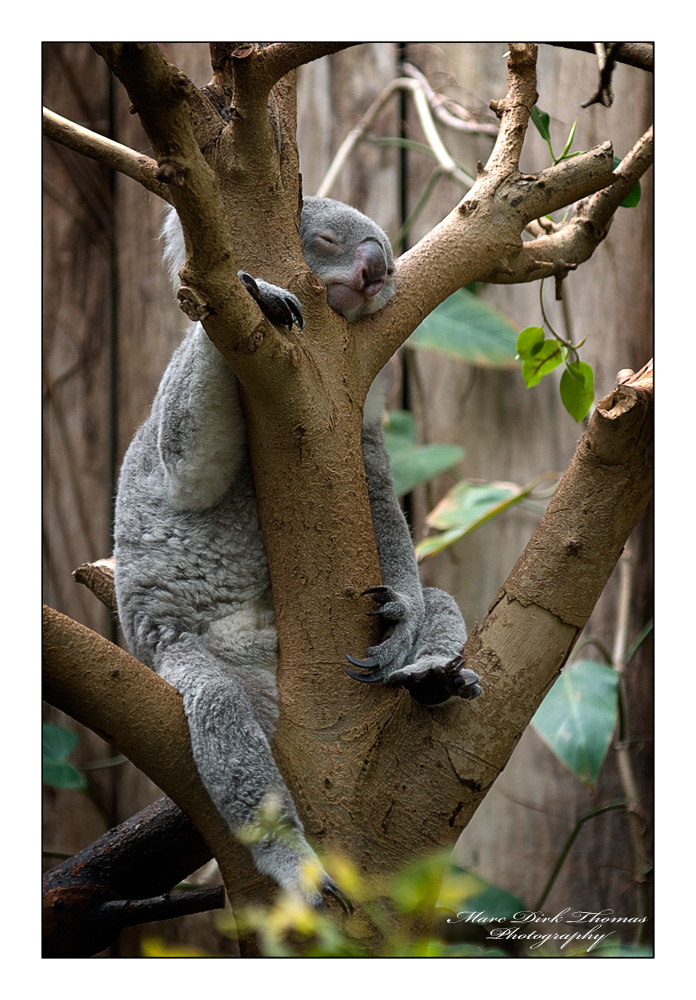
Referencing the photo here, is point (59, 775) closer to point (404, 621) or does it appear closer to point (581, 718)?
point (404, 621)

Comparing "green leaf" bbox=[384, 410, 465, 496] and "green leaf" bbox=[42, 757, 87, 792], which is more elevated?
"green leaf" bbox=[384, 410, 465, 496]

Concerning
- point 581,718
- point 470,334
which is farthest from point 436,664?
point 470,334

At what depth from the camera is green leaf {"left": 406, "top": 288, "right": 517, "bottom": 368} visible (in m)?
2.37

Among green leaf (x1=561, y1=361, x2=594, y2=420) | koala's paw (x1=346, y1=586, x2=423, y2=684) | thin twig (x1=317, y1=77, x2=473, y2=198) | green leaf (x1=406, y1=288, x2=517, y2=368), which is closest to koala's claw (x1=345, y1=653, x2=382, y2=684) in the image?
koala's paw (x1=346, y1=586, x2=423, y2=684)

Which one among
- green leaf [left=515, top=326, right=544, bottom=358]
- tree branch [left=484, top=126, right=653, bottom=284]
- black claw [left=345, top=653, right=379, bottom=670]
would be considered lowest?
black claw [left=345, top=653, right=379, bottom=670]

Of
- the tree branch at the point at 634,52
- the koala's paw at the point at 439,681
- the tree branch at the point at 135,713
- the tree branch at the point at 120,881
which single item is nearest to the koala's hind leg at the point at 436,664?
the koala's paw at the point at 439,681

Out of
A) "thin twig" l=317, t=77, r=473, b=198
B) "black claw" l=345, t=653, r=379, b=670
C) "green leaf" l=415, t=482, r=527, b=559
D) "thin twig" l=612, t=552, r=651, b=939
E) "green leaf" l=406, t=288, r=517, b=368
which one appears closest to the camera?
"black claw" l=345, t=653, r=379, b=670

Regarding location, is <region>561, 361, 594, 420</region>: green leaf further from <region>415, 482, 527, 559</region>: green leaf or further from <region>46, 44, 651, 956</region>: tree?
<region>415, 482, 527, 559</region>: green leaf

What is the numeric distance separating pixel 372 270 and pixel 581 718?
1093mm

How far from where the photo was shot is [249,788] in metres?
1.25

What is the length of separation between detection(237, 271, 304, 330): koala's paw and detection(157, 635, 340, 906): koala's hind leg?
55 cm

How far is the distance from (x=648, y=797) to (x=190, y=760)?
1311 mm

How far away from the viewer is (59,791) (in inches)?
94.7

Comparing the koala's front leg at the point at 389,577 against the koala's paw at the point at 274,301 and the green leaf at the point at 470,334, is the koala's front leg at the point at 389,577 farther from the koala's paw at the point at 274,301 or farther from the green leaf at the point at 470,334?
the green leaf at the point at 470,334
